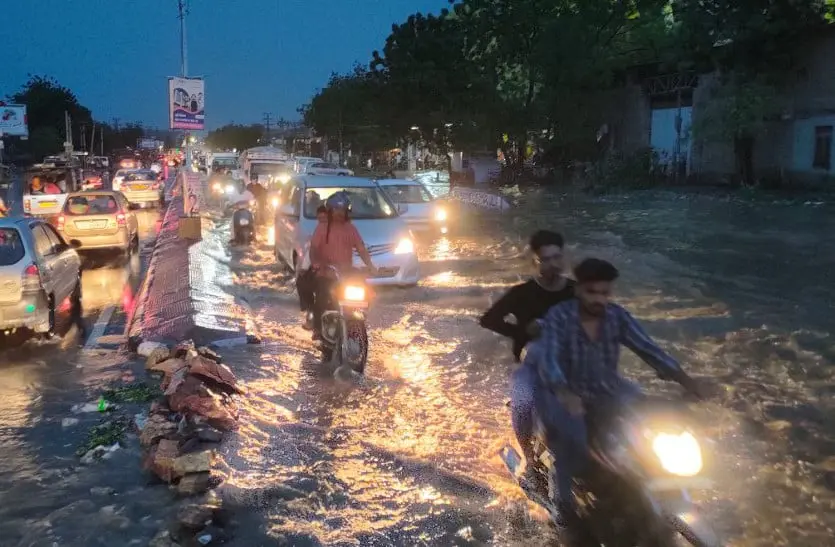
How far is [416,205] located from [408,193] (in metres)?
0.61

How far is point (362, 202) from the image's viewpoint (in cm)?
1303

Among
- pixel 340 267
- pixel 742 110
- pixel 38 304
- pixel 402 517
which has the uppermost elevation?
pixel 742 110

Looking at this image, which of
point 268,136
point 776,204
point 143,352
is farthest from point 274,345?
point 268,136

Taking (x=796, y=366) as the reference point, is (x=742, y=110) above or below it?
above

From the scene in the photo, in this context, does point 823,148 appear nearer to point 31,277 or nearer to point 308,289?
point 308,289

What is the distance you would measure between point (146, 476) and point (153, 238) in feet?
55.9

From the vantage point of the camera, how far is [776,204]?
74.8ft

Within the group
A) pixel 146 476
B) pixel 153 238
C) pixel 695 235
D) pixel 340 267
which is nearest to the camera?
pixel 146 476

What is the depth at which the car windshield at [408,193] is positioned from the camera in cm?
2000

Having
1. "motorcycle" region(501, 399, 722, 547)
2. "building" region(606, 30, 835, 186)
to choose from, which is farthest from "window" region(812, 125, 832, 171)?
"motorcycle" region(501, 399, 722, 547)

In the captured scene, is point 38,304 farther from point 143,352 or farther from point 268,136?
point 268,136

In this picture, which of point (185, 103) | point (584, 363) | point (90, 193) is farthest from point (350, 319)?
point (185, 103)

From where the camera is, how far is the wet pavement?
4.54 metres

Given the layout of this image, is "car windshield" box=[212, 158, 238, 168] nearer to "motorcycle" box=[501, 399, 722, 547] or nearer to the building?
the building
